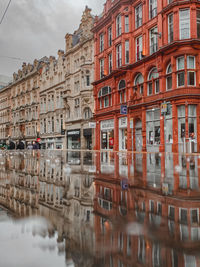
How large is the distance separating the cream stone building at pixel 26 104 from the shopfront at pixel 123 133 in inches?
1234

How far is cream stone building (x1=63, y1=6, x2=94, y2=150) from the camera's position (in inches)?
1640

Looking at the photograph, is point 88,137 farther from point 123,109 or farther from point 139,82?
point 139,82

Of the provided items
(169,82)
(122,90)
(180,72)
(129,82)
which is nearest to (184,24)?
(180,72)

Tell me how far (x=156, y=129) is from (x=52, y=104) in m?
33.2

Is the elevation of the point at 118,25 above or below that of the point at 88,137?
above

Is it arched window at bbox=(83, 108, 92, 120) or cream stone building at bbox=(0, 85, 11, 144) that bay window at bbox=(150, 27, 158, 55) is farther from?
cream stone building at bbox=(0, 85, 11, 144)

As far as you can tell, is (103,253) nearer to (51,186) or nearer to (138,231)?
(138,231)

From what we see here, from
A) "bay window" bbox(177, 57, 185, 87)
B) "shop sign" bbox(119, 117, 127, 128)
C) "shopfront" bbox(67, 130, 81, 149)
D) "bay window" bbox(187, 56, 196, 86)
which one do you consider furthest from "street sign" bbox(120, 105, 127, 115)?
"shopfront" bbox(67, 130, 81, 149)

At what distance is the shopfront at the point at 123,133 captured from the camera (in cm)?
3297

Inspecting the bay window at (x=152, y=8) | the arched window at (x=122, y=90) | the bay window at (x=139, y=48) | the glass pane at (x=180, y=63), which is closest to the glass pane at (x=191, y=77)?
the glass pane at (x=180, y=63)

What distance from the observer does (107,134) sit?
36.8 m

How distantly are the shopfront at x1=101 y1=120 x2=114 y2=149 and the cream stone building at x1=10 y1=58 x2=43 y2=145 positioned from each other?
87.9ft

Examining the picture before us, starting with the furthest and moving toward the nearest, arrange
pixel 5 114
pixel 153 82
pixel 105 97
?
pixel 5 114, pixel 105 97, pixel 153 82

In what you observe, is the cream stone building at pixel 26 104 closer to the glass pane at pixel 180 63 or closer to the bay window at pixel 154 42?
the bay window at pixel 154 42
